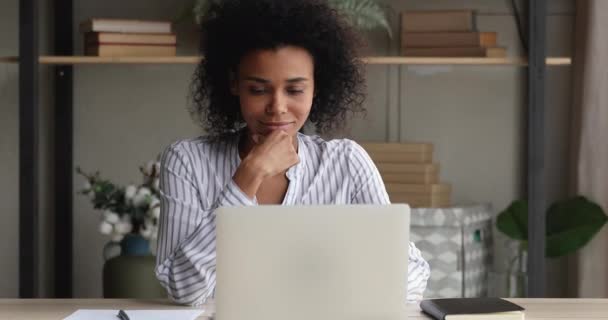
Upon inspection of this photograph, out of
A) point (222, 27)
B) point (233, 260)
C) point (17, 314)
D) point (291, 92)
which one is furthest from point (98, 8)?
point (233, 260)

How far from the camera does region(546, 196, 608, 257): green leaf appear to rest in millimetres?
3285

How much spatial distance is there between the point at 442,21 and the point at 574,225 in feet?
2.73

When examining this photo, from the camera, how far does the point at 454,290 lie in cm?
327

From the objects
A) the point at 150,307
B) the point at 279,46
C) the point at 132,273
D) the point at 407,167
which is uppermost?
the point at 279,46

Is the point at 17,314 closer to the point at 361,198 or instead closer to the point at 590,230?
the point at 361,198

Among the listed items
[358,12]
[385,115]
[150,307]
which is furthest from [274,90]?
[385,115]

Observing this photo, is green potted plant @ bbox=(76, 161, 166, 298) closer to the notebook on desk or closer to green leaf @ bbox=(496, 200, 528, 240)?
green leaf @ bbox=(496, 200, 528, 240)

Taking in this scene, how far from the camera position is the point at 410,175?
327 cm

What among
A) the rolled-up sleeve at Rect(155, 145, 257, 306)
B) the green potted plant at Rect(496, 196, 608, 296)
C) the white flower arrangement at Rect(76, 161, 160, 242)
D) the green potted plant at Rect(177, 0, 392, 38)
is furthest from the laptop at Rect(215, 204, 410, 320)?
the green potted plant at Rect(496, 196, 608, 296)

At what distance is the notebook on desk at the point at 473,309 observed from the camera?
165 cm

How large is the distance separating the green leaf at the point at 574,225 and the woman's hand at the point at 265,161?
5.24ft

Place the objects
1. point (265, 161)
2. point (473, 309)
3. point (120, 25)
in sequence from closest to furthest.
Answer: point (473, 309) → point (265, 161) → point (120, 25)

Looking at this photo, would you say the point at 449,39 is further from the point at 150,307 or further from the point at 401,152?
the point at 150,307

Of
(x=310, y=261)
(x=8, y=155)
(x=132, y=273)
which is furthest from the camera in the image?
(x=8, y=155)
